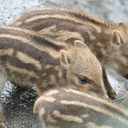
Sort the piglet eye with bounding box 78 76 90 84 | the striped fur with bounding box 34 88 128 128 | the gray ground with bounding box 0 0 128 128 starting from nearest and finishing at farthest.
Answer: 1. the striped fur with bounding box 34 88 128 128
2. the piglet eye with bounding box 78 76 90 84
3. the gray ground with bounding box 0 0 128 128

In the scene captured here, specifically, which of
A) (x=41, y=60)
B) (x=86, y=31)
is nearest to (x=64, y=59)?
(x=41, y=60)

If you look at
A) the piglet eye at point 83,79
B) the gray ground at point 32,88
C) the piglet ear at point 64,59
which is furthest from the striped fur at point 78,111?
the gray ground at point 32,88

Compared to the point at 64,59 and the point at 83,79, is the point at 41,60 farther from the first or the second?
the point at 83,79

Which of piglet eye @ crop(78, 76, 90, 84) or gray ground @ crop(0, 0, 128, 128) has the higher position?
gray ground @ crop(0, 0, 128, 128)

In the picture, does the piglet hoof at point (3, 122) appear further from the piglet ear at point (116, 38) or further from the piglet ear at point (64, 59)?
the piglet ear at point (116, 38)

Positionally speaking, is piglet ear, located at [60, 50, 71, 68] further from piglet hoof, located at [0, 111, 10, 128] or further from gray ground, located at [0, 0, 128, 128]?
piglet hoof, located at [0, 111, 10, 128]

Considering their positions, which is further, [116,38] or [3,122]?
[116,38]

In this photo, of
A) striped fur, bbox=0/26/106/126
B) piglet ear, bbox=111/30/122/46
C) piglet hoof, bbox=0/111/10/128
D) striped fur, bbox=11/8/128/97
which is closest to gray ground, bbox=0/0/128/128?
piglet hoof, bbox=0/111/10/128
